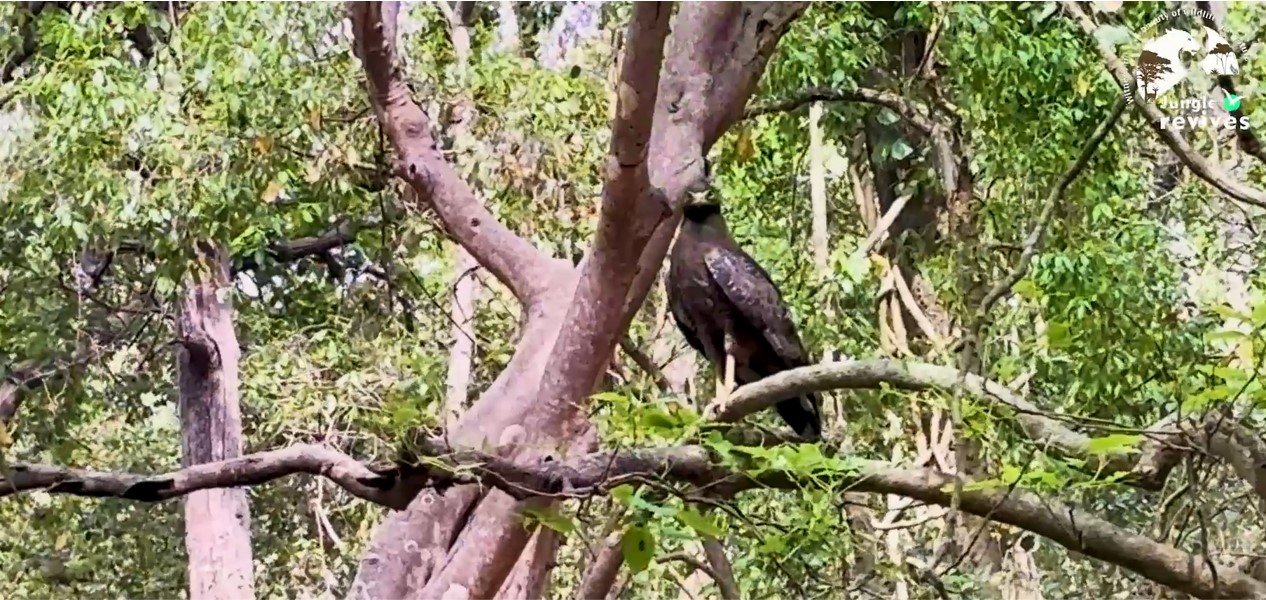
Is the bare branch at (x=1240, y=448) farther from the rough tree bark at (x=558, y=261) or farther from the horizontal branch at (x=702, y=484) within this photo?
the rough tree bark at (x=558, y=261)

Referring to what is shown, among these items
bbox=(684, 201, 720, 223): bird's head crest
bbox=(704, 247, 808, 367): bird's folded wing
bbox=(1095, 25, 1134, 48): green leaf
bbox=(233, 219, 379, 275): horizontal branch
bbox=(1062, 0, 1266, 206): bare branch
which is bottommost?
bbox=(1062, 0, 1266, 206): bare branch

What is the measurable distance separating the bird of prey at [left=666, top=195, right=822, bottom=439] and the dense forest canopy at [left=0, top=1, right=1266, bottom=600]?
13cm

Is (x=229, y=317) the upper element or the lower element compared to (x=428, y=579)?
upper

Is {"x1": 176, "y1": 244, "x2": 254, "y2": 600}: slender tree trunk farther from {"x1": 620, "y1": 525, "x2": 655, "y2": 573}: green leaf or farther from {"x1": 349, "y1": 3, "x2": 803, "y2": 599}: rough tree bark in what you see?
{"x1": 620, "y1": 525, "x2": 655, "y2": 573}: green leaf

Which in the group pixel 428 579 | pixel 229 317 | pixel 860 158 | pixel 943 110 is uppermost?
pixel 229 317

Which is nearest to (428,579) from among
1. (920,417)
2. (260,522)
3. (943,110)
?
(920,417)

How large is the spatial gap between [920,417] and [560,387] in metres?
1.51

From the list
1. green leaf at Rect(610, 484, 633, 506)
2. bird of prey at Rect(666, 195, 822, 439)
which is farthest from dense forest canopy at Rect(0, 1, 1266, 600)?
bird of prey at Rect(666, 195, 822, 439)

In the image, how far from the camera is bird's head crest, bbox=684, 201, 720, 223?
2.36 meters

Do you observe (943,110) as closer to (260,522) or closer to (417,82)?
(417,82)

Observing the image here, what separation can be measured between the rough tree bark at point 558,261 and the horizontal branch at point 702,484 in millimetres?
125

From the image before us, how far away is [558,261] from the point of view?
9.19 feet

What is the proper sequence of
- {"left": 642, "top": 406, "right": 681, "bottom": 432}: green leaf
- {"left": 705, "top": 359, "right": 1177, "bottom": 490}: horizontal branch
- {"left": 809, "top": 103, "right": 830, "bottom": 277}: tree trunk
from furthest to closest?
{"left": 809, "top": 103, "right": 830, "bottom": 277}: tree trunk < {"left": 705, "top": 359, "right": 1177, "bottom": 490}: horizontal branch < {"left": 642, "top": 406, "right": 681, "bottom": 432}: green leaf

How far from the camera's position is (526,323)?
9.08 feet
